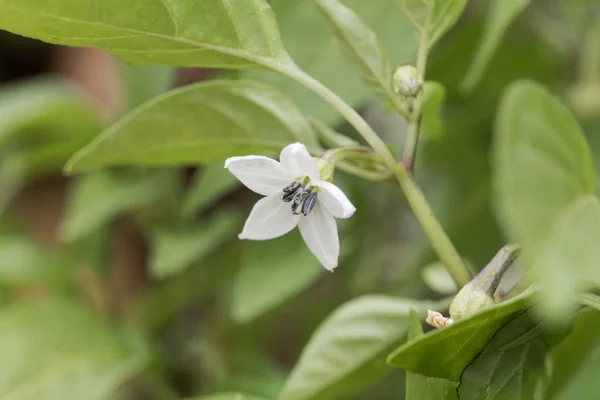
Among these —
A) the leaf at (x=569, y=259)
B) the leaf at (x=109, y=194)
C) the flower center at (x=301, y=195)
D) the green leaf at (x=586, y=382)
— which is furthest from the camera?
the leaf at (x=109, y=194)

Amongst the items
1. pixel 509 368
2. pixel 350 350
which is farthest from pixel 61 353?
pixel 509 368

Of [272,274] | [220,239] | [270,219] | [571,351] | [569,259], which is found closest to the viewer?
[569,259]

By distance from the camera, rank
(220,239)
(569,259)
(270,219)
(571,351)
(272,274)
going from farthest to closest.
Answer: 1. (220,239)
2. (272,274)
3. (571,351)
4. (270,219)
5. (569,259)

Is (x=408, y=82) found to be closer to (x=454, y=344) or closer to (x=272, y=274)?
(x=454, y=344)

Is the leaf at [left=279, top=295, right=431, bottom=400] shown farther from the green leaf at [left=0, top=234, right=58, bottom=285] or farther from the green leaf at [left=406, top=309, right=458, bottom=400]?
the green leaf at [left=0, top=234, right=58, bottom=285]

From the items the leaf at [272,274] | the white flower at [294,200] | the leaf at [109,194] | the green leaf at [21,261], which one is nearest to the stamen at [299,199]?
the white flower at [294,200]

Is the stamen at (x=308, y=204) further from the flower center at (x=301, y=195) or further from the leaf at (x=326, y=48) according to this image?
the leaf at (x=326, y=48)
